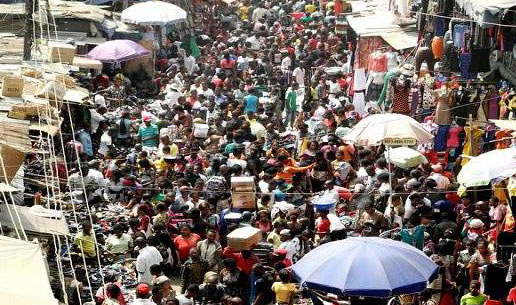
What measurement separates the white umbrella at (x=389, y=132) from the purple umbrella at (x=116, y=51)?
35.6 ft

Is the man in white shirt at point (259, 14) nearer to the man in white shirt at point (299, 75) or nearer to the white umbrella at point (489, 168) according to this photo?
the man in white shirt at point (299, 75)

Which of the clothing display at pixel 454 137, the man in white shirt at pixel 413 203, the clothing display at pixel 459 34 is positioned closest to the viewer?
the man in white shirt at pixel 413 203

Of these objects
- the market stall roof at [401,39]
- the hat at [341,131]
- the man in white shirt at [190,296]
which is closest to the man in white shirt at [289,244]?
the man in white shirt at [190,296]

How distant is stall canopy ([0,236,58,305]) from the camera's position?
38.8ft

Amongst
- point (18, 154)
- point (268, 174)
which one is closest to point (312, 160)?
point (268, 174)

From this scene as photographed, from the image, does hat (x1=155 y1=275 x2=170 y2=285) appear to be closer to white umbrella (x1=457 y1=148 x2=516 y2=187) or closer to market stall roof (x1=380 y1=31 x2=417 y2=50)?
white umbrella (x1=457 y1=148 x2=516 y2=187)

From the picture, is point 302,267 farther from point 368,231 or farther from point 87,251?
point 87,251

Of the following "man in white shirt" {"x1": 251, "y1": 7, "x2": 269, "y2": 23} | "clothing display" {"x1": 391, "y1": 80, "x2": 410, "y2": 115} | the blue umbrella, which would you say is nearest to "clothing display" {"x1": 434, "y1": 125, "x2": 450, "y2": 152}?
"clothing display" {"x1": 391, "y1": 80, "x2": 410, "y2": 115}

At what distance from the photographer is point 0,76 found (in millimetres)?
22812

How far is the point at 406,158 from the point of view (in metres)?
20.5

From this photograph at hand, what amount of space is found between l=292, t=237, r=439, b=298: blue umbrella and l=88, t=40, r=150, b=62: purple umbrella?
52.9ft

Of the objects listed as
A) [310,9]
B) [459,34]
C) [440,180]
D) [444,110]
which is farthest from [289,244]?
[310,9]

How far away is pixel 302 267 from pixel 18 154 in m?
4.66

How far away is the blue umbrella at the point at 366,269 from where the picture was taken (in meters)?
13.2
